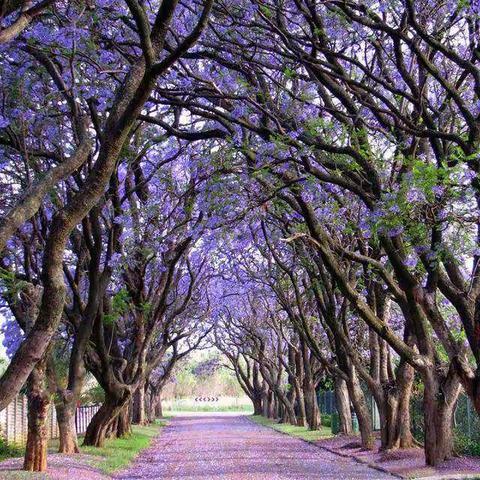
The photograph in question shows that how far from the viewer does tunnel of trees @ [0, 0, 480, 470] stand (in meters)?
9.69

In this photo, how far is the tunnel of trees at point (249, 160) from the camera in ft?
31.8

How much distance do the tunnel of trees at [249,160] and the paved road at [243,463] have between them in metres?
1.58

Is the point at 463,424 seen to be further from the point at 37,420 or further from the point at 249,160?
the point at 37,420

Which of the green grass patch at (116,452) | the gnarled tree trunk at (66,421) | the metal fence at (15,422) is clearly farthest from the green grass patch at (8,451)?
the gnarled tree trunk at (66,421)

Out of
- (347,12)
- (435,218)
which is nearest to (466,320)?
(435,218)

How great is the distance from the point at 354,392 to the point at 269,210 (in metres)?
6.34

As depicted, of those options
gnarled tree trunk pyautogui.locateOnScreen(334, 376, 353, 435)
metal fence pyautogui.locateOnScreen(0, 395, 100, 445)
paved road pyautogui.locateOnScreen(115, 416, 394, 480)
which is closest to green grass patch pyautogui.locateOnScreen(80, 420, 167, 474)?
paved road pyautogui.locateOnScreen(115, 416, 394, 480)

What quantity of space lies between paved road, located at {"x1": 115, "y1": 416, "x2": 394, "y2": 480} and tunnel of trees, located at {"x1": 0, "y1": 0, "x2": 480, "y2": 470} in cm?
158

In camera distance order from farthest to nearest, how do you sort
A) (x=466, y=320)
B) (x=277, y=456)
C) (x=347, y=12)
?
(x=277, y=456), (x=466, y=320), (x=347, y=12)

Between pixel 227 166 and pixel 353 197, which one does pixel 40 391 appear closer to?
pixel 227 166

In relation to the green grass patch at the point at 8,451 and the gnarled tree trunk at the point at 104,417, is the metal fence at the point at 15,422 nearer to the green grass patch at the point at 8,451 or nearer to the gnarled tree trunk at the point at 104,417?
the green grass patch at the point at 8,451

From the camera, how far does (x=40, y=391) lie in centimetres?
1302

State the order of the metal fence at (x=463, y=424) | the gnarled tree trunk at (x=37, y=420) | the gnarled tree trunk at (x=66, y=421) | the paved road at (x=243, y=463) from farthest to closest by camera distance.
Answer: the metal fence at (x=463, y=424) < the gnarled tree trunk at (x=66, y=421) < the paved road at (x=243, y=463) < the gnarled tree trunk at (x=37, y=420)

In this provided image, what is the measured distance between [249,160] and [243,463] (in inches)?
290
